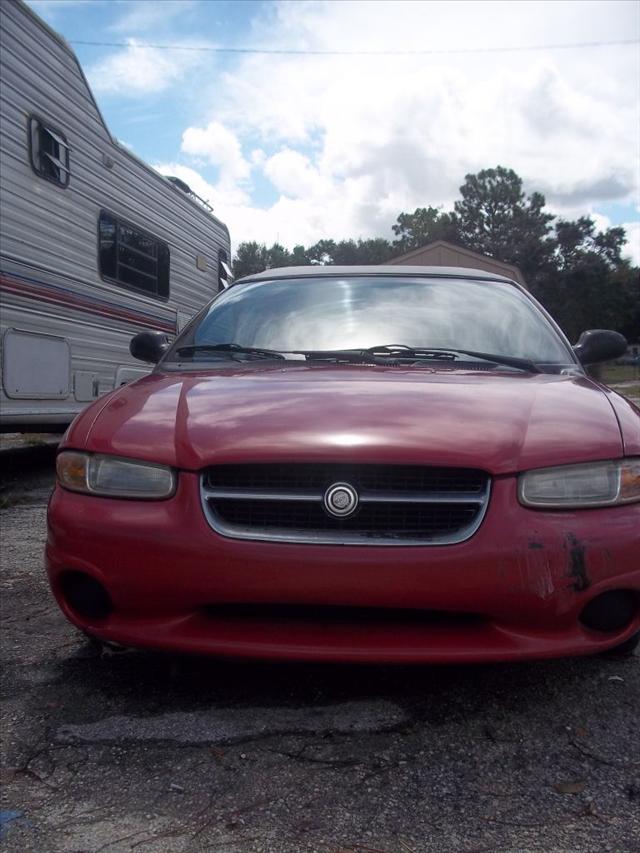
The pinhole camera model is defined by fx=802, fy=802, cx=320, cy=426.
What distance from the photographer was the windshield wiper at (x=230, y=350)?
10.6ft

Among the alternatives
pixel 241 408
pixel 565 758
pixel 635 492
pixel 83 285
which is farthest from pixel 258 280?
pixel 83 285

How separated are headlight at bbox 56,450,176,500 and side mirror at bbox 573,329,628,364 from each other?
83.1 inches

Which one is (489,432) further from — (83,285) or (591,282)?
(591,282)

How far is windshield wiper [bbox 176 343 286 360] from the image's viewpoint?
3238 millimetres

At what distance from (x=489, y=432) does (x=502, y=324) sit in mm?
1297

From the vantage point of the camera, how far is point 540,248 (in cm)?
6100

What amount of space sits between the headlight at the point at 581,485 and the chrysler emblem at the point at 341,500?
451mm

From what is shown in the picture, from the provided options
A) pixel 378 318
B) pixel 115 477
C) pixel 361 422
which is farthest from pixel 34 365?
pixel 361 422

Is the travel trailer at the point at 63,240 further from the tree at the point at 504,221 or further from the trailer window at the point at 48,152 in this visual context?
the tree at the point at 504,221

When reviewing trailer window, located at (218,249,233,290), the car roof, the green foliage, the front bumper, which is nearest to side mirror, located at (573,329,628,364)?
the car roof

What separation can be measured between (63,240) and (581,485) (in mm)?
5769

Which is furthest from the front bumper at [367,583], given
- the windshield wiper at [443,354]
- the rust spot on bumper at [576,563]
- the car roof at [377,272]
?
the car roof at [377,272]

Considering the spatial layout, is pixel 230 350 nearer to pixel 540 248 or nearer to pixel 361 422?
pixel 361 422

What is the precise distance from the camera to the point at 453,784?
6.36 ft
